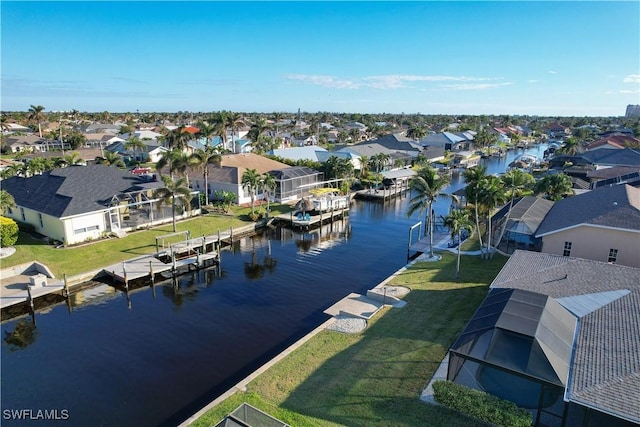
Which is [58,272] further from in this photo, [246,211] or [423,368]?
[423,368]

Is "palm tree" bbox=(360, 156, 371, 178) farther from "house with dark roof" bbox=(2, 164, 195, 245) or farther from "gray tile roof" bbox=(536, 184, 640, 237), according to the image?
"gray tile roof" bbox=(536, 184, 640, 237)

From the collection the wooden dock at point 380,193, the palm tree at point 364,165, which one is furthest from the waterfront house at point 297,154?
the wooden dock at point 380,193

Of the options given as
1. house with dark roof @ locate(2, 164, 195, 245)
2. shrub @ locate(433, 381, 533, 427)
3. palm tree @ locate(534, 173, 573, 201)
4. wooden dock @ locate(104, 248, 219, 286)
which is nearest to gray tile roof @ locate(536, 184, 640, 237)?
palm tree @ locate(534, 173, 573, 201)

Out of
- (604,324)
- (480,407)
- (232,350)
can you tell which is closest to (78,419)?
(232,350)

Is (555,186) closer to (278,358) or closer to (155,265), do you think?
(278,358)

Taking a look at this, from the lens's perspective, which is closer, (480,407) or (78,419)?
(480,407)

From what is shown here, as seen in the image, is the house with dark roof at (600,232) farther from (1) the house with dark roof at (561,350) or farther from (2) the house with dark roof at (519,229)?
(1) the house with dark roof at (561,350)
